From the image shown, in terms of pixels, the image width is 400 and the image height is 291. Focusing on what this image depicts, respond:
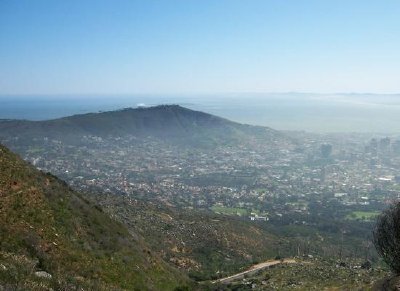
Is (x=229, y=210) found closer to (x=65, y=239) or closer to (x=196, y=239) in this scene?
(x=196, y=239)

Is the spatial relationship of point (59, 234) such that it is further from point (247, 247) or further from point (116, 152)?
point (116, 152)

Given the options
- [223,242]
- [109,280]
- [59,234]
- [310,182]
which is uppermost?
[59,234]

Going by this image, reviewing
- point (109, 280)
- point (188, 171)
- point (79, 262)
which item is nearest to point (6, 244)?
point (79, 262)

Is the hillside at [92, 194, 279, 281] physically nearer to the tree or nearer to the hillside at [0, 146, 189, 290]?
the hillside at [0, 146, 189, 290]

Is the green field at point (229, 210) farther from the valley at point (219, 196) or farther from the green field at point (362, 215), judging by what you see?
the green field at point (362, 215)

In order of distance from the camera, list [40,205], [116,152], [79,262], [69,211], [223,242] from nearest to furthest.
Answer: [79,262]
[40,205]
[69,211]
[223,242]
[116,152]

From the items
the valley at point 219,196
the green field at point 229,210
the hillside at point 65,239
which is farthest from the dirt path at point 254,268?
the green field at point 229,210
